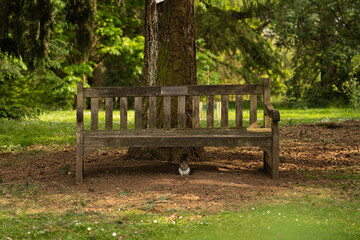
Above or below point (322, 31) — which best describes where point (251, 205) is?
below

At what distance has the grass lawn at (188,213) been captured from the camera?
151 inches

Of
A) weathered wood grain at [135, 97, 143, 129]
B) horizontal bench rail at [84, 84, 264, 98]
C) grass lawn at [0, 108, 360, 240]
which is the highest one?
horizontal bench rail at [84, 84, 264, 98]

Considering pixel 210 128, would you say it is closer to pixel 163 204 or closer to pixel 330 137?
pixel 163 204

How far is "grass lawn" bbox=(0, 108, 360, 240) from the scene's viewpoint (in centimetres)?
383

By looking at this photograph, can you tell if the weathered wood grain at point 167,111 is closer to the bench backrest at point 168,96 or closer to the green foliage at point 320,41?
the bench backrest at point 168,96

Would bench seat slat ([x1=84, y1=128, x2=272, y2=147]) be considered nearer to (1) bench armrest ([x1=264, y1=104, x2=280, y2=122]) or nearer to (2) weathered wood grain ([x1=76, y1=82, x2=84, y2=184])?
(2) weathered wood grain ([x1=76, y1=82, x2=84, y2=184])

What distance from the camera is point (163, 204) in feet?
15.3

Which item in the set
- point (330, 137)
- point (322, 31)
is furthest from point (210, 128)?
point (322, 31)

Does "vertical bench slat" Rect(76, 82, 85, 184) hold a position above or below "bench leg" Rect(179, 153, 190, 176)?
above

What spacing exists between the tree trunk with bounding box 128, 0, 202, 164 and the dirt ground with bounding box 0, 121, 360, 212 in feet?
2.65

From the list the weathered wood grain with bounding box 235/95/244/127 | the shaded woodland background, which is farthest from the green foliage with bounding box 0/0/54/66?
the weathered wood grain with bounding box 235/95/244/127

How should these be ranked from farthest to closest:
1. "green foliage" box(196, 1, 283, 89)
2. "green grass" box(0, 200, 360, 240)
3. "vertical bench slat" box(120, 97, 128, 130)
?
"green foliage" box(196, 1, 283, 89)
"vertical bench slat" box(120, 97, 128, 130)
"green grass" box(0, 200, 360, 240)

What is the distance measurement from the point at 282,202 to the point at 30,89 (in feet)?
70.7

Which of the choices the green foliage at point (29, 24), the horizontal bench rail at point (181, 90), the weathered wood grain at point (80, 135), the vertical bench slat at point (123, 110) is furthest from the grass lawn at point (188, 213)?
the green foliage at point (29, 24)
